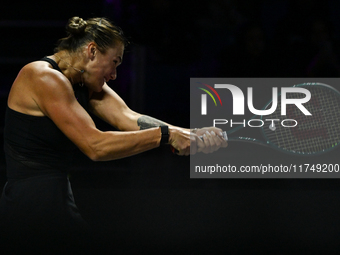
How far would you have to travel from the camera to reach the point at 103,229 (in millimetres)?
2066

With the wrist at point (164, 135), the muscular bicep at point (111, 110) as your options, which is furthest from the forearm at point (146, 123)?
the wrist at point (164, 135)

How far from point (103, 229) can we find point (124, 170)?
119 cm

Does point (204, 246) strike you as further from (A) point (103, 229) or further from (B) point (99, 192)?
(B) point (99, 192)

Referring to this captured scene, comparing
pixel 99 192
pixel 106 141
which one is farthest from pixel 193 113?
pixel 106 141

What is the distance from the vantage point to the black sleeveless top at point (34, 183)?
1.38m

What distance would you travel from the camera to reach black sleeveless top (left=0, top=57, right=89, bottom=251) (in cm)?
138

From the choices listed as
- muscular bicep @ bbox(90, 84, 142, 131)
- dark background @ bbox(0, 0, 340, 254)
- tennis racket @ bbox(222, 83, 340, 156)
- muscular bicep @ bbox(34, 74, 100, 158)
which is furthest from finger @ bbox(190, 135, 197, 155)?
tennis racket @ bbox(222, 83, 340, 156)

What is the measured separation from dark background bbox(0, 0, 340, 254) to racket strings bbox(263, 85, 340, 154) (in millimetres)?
314

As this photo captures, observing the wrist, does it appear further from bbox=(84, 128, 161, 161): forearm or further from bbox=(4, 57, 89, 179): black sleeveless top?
bbox=(4, 57, 89, 179): black sleeveless top

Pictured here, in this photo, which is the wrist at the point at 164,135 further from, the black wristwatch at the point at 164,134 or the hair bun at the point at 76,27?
the hair bun at the point at 76,27

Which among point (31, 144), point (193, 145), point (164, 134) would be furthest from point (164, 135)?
point (31, 144)

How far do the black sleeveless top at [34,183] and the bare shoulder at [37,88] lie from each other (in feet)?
0.10

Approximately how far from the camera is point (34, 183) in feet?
4.58

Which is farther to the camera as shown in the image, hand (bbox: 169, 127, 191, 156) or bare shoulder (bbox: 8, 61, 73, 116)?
hand (bbox: 169, 127, 191, 156)
